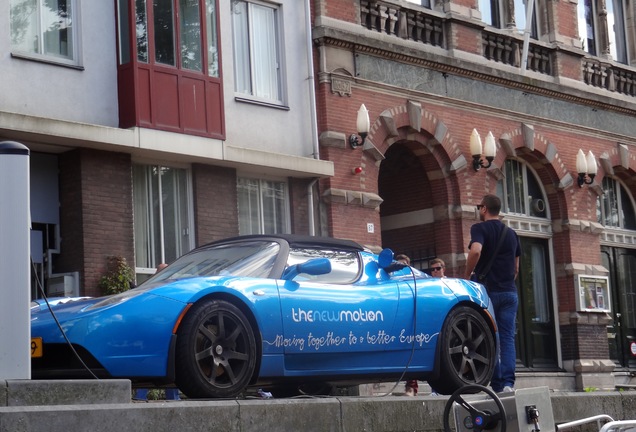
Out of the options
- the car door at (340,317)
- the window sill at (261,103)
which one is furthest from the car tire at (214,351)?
the window sill at (261,103)

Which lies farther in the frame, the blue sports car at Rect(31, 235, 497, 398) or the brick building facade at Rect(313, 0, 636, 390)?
the brick building facade at Rect(313, 0, 636, 390)

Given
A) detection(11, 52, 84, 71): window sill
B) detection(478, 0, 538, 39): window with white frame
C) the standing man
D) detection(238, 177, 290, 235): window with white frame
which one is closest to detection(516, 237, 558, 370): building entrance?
detection(478, 0, 538, 39): window with white frame

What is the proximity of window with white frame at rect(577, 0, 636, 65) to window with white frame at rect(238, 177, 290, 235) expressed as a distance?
977 centimetres

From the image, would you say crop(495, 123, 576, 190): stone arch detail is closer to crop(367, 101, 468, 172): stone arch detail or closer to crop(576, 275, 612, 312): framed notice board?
crop(367, 101, 468, 172): stone arch detail

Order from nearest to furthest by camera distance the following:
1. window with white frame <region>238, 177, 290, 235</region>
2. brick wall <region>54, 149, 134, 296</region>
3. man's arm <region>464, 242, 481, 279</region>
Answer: man's arm <region>464, 242, 481, 279</region>
brick wall <region>54, 149, 134, 296</region>
window with white frame <region>238, 177, 290, 235</region>

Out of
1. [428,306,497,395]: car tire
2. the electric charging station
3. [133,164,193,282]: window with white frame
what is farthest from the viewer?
[133,164,193,282]: window with white frame

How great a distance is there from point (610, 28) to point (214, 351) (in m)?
20.6

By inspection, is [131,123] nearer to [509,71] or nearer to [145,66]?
[145,66]

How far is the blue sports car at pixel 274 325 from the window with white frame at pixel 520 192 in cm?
1218

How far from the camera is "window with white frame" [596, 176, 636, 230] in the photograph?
2666cm

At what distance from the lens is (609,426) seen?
8617 millimetres

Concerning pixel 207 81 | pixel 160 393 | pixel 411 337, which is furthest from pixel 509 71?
pixel 411 337

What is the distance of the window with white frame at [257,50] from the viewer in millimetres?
19969

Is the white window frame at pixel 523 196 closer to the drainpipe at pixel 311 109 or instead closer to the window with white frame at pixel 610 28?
the window with white frame at pixel 610 28
